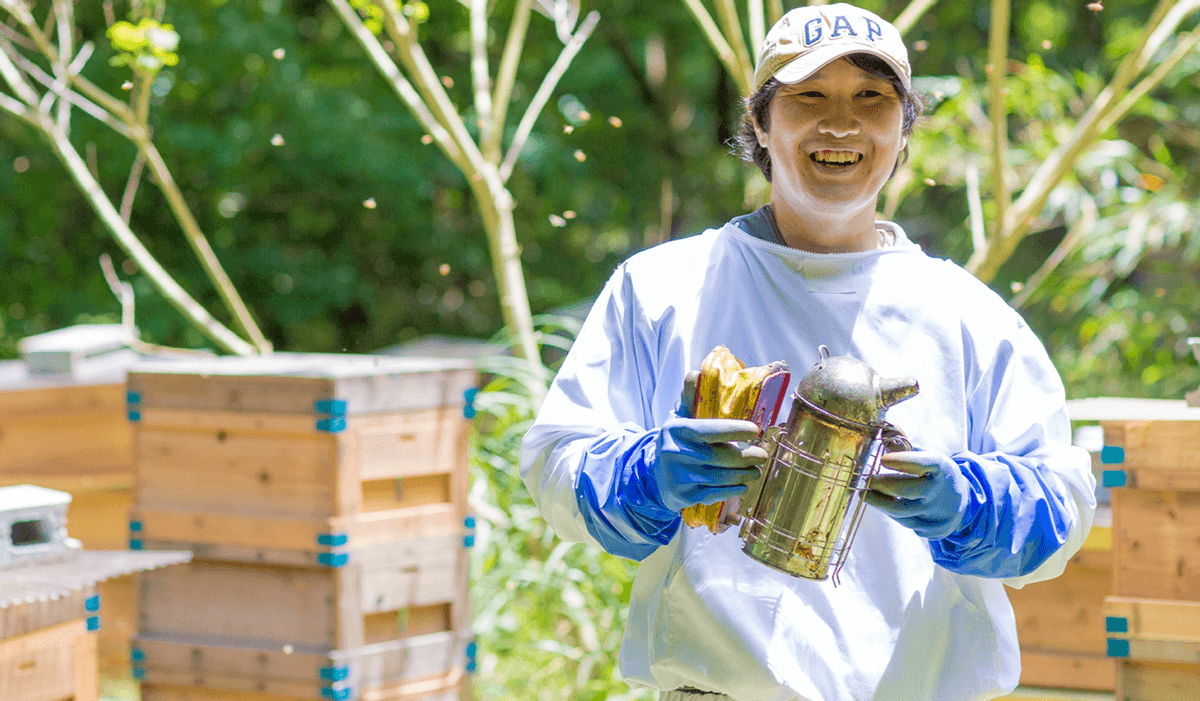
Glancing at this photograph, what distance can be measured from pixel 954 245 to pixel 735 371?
4.36m

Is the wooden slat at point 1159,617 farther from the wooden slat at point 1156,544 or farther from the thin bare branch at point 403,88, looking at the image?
the thin bare branch at point 403,88

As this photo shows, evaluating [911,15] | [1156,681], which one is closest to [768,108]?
[1156,681]

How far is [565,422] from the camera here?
1493mm

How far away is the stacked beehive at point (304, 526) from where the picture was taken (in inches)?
123

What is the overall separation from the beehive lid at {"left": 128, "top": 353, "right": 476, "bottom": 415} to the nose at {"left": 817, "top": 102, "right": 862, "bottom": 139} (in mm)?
1832

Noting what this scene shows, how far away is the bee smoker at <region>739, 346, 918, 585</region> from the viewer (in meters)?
1.28

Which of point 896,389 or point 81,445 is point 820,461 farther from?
point 81,445

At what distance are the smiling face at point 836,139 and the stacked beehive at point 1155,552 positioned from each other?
1.16 metres

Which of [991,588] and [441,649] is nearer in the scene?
[991,588]

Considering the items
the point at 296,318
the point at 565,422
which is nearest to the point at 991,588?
the point at 565,422

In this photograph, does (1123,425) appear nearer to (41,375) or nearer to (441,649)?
(441,649)

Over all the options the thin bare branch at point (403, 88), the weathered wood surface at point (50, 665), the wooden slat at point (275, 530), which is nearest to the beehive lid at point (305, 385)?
the wooden slat at point (275, 530)

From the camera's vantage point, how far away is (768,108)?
163 cm

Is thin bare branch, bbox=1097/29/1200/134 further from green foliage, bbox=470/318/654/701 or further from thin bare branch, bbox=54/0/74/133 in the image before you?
thin bare branch, bbox=54/0/74/133
